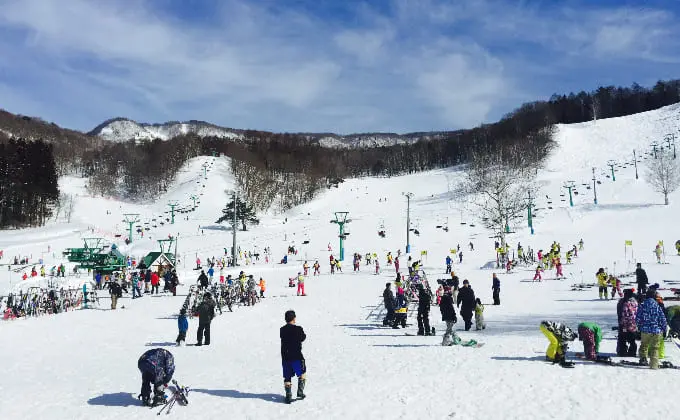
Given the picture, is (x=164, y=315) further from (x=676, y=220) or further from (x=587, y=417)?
(x=676, y=220)

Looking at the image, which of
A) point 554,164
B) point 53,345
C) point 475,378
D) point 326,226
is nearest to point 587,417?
point 475,378

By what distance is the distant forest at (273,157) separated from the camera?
237ft

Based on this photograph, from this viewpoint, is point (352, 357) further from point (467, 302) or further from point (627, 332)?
point (627, 332)

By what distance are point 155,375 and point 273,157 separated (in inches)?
4440

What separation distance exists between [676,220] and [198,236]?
159ft

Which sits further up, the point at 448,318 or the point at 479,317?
the point at 448,318

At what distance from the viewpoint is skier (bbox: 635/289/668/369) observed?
849 centimetres

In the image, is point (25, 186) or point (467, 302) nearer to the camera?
point (467, 302)

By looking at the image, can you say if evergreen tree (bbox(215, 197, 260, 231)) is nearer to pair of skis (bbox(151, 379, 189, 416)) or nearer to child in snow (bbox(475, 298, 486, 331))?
child in snow (bbox(475, 298, 486, 331))

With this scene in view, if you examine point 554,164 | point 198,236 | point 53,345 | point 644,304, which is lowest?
point 53,345

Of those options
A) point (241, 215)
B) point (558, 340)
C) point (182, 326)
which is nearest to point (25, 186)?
point (241, 215)

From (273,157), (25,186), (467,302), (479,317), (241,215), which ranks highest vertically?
(273,157)

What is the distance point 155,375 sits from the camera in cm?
779

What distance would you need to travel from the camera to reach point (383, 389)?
26.6 ft
